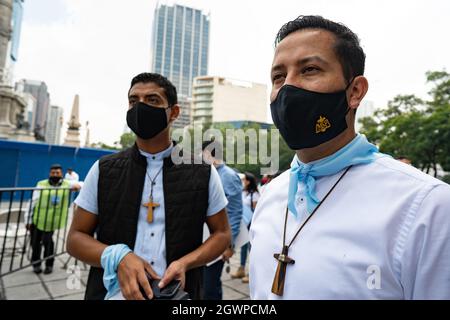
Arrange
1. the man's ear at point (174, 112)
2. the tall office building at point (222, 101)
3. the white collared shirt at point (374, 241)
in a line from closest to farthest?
the white collared shirt at point (374, 241), the man's ear at point (174, 112), the tall office building at point (222, 101)

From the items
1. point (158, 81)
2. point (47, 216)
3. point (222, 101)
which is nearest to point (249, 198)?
point (47, 216)

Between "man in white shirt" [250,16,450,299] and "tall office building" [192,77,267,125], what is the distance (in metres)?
72.4

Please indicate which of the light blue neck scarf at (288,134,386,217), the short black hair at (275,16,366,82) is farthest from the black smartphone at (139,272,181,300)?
the short black hair at (275,16,366,82)

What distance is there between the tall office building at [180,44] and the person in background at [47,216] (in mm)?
107633

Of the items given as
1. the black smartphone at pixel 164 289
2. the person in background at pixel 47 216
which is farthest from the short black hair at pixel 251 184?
the black smartphone at pixel 164 289

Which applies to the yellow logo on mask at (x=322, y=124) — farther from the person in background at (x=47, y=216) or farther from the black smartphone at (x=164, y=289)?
the person in background at (x=47, y=216)

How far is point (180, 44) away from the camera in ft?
381

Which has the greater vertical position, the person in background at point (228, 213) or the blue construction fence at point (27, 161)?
the blue construction fence at point (27, 161)

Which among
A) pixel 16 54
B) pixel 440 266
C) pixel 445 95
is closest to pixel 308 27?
pixel 440 266

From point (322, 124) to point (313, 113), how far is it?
5 cm

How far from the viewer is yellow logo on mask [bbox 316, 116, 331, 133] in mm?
1160

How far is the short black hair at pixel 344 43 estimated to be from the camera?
45.8 inches

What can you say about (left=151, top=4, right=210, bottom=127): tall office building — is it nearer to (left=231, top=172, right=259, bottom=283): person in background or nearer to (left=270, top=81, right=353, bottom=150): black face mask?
(left=231, top=172, right=259, bottom=283): person in background

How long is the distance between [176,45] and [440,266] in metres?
125
